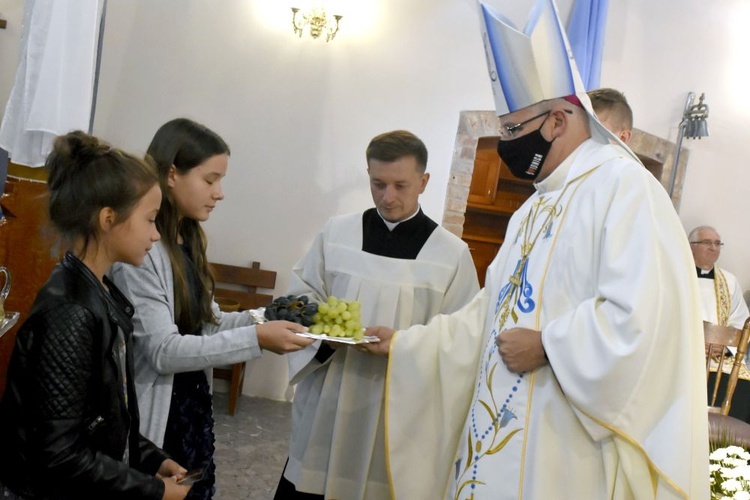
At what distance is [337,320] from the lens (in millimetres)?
2160

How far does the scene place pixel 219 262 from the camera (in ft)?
17.8

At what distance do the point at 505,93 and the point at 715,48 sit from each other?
15.5 feet

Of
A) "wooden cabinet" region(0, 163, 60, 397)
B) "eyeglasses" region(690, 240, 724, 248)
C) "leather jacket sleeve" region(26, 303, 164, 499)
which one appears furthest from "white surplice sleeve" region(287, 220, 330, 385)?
"eyeglasses" region(690, 240, 724, 248)

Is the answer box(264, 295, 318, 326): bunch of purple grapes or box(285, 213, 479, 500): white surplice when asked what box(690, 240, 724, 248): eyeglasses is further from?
box(264, 295, 318, 326): bunch of purple grapes

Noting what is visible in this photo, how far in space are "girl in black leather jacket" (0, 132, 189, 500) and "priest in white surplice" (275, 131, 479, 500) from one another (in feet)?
3.26

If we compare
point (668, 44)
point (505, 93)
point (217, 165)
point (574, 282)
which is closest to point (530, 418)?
point (574, 282)

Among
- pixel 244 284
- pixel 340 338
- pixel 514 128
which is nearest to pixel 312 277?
pixel 340 338

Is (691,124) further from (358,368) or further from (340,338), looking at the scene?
(340,338)

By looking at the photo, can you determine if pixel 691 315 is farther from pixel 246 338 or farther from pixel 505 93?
pixel 246 338

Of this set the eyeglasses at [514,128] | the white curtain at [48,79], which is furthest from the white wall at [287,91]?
the eyeglasses at [514,128]

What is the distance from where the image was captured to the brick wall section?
215 inches

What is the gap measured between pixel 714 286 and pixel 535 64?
15.0ft

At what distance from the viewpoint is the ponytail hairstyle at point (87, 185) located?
59.2 inches

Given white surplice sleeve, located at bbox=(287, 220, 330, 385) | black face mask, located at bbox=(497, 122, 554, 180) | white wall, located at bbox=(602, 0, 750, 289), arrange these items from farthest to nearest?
1. white wall, located at bbox=(602, 0, 750, 289)
2. white surplice sleeve, located at bbox=(287, 220, 330, 385)
3. black face mask, located at bbox=(497, 122, 554, 180)
